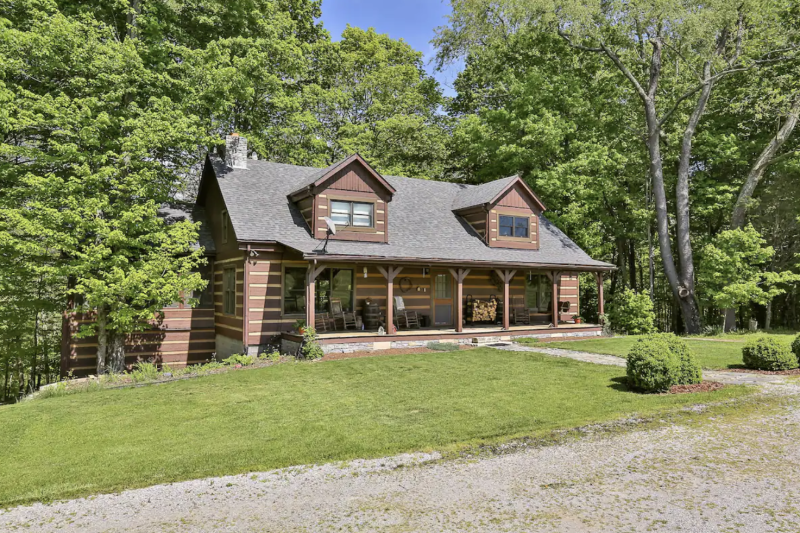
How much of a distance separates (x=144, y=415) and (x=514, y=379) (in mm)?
7509

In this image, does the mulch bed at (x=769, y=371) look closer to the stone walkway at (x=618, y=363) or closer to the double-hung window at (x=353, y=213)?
the stone walkway at (x=618, y=363)

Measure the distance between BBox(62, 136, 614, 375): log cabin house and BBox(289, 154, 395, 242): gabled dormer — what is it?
0.04m

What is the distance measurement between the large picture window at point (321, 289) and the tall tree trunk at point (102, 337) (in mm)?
5403

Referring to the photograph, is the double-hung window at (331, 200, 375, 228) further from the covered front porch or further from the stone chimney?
the stone chimney

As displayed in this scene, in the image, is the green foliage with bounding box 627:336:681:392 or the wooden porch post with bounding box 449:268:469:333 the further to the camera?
the wooden porch post with bounding box 449:268:469:333

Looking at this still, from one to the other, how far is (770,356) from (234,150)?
712 inches

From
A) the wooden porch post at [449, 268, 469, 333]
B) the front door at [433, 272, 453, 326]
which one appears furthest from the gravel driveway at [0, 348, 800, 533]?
the front door at [433, 272, 453, 326]

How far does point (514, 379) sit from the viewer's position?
11023mm

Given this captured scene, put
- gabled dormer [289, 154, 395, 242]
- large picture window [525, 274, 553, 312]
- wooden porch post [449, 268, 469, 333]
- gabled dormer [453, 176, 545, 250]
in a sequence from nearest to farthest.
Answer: gabled dormer [289, 154, 395, 242] < wooden porch post [449, 268, 469, 333] < gabled dormer [453, 176, 545, 250] < large picture window [525, 274, 553, 312]

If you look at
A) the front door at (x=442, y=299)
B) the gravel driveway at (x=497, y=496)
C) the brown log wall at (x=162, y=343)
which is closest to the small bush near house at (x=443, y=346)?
the front door at (x=442, y=299)

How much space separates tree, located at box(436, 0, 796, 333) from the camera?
2103 centimetres

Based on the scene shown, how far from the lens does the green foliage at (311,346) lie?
14112mm

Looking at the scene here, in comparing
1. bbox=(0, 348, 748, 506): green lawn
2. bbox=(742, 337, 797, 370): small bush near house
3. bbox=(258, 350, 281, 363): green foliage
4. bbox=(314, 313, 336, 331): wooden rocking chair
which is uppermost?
bbox=(314, 313, 336, 331): wooden rocking chair

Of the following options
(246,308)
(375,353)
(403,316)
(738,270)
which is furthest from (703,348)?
(246,308)
